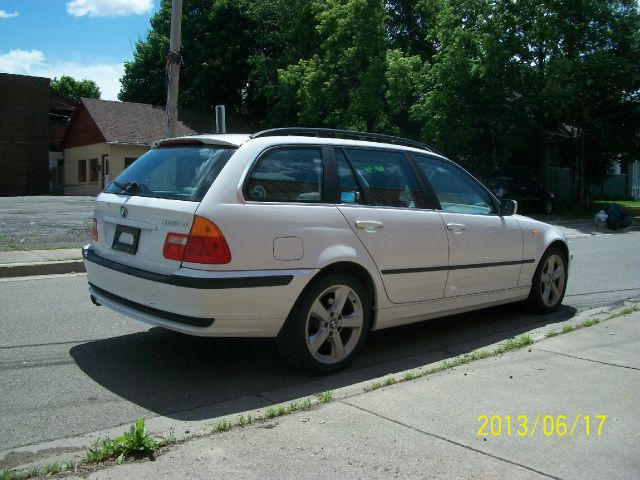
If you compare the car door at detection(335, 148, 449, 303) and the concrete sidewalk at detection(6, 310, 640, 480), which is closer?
the concrete sidewalk at detection(6, 310, 640, 480)

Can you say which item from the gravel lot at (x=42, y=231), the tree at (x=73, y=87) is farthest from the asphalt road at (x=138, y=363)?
the tree at (x=73, y=87)

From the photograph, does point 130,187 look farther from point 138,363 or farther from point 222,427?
point 222,427

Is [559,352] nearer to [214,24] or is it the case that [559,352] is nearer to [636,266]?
[636,266]

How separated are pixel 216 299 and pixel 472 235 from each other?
102 inches

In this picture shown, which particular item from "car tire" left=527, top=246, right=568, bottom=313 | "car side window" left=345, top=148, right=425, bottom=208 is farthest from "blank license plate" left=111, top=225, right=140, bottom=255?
"car tire" left=527, top=246, right=568, bottom=313

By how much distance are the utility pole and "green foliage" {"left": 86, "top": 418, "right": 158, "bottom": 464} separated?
900 cm

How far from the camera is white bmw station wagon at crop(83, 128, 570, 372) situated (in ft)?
13.8

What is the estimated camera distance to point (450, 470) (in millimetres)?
3178

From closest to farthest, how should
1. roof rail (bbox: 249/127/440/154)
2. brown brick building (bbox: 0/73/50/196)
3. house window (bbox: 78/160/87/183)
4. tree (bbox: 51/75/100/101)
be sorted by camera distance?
roof rail (bbox: 249/127/440/154)
house window (bbox: 78/160/87/183)
brown brick building (bbox: 0/73/50/196)
tree (bbox: 51/75/100/101)

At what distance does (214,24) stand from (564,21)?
22.2 m

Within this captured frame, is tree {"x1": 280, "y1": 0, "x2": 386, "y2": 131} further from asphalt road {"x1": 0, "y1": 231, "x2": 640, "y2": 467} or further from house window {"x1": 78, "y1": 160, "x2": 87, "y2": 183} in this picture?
asphalt road {"x1": 0, "y1": 231, "x2": 640, "y2": 467}

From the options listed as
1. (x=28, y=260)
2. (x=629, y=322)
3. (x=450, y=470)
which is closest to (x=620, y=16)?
(x=629, y=322)

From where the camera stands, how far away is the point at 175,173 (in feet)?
15.6
